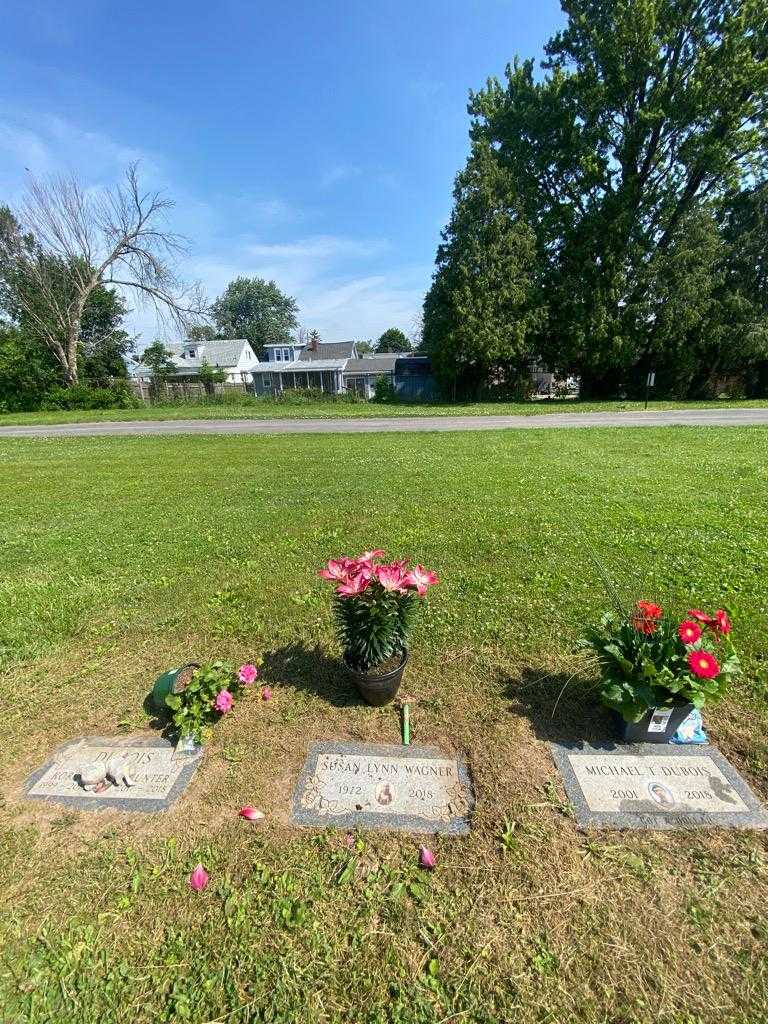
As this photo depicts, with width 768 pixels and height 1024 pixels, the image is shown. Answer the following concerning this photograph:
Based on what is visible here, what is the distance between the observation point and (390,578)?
6.82 ft

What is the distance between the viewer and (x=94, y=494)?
7.02m

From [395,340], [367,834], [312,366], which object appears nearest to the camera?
[367,834]

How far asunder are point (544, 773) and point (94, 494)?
7.49 meters

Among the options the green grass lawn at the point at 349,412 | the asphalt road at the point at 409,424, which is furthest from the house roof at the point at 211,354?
the asphalt road at the point at 409,424

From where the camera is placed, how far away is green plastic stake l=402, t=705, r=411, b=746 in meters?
2.19

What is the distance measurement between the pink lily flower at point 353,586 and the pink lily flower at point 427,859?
1.03m

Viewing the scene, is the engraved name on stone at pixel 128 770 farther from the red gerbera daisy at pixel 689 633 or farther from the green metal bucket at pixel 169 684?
the red gerbera daisy at pixel 689 633

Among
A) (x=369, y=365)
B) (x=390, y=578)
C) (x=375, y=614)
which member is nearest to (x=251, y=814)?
(x=375, y=614)

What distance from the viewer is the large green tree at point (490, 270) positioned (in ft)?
69.9

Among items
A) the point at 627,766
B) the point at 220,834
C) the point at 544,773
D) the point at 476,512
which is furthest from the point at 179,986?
the point at 476,512

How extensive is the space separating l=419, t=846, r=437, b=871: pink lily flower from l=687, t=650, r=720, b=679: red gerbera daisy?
1.36m

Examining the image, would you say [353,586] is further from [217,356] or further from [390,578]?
[217,356]

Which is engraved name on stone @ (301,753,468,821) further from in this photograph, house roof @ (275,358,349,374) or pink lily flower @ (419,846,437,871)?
house roof @ (275,358,349,374)

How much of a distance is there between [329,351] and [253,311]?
35173 mm
